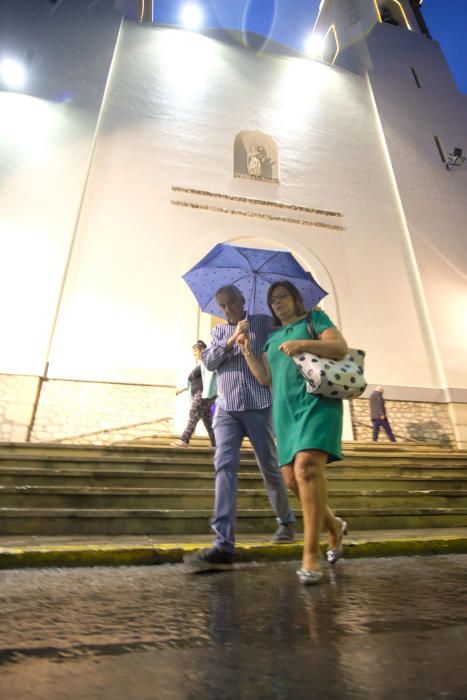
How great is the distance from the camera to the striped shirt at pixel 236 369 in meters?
2.56

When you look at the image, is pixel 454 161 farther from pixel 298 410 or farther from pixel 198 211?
pixel 298 410

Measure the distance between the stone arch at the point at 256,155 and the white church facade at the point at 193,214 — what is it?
0.06m

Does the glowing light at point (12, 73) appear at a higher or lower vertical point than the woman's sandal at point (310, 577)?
higher

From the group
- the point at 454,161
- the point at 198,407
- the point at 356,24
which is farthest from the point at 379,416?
the point at 356,24

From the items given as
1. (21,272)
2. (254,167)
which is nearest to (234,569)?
(21,272)

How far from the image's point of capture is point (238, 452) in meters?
2.47

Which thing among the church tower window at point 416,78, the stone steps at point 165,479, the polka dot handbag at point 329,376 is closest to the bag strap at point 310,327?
the polka dot handbag at point 329,376

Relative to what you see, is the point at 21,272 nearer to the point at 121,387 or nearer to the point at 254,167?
the point at 121,387

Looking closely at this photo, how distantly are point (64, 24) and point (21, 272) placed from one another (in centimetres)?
932

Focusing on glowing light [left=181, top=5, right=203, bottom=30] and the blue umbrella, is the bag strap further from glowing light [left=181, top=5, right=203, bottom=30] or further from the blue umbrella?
glowing light [left=181, top=5, right=203, bottom=30]

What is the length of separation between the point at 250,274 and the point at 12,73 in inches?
467

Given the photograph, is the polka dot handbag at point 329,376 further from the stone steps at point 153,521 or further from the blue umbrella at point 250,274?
the stone steps at point 153,521

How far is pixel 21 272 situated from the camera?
8.13 metres

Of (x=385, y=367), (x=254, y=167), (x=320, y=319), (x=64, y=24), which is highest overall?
(x=64, y=24)
